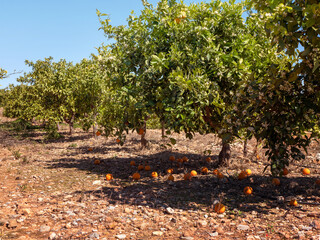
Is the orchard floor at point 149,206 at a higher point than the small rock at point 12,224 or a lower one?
higher

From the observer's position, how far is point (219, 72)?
705 centimetres

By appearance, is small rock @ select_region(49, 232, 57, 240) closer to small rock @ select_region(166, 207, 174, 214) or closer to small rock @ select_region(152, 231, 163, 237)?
small rock @ select_region(152, 231, 163, 237)

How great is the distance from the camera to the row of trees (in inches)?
214

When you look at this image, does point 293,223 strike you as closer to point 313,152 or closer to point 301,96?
point 301,96

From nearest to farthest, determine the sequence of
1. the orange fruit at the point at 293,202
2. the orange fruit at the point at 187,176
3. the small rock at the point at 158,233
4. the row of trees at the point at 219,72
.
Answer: the small rock at the point at 158,233 → the row of trees at the point at 219,72 → the orange fruit at the point at 293,202 → the orange fruit at the point at 187,176

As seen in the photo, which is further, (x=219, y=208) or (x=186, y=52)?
(x=186, y=52)

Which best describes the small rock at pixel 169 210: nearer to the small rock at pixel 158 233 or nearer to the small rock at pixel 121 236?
the small rock at pixel 158 233

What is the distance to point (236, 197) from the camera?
6.59m

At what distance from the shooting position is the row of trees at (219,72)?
5.43 metres

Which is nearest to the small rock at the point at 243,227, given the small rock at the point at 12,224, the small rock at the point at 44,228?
the small rock at the point at 44,228

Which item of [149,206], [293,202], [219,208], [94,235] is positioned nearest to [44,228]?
[94,235]

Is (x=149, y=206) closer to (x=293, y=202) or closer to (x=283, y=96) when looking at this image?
(x=293, y=202)

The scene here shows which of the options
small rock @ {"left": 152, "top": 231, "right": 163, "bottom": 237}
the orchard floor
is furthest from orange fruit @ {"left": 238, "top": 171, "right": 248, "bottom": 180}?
small rock @ {"left": 152, "top": 231, "right": 163, "bottom": 237}

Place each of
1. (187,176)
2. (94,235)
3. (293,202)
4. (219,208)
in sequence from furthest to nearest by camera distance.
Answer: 1. (187,176)
2. (293,202)
3. (219,208)
4. (94,235)
